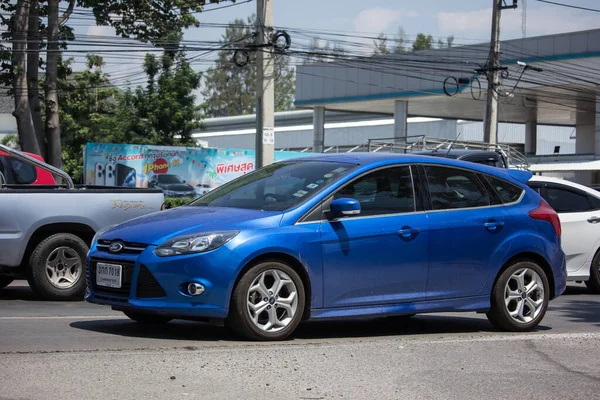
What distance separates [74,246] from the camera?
10.6 metres

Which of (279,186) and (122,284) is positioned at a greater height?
(279,186)

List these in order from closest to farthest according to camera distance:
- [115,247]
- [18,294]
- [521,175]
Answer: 1. [115,247]
2. [521,175]
3. [18,294]

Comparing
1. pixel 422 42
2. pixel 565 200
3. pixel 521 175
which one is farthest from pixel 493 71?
pixel 422 42

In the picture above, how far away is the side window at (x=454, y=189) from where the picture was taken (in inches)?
323

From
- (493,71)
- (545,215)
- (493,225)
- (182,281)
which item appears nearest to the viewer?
(182,281)

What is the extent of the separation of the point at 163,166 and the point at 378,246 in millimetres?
25538

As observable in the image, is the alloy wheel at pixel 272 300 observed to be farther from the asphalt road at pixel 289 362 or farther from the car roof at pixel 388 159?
the car roof at pixel 388 159

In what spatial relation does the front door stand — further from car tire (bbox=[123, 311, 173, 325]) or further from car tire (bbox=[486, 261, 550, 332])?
car tire (bbox=[123, 311, 173, 325])

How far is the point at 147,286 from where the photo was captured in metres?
7.01

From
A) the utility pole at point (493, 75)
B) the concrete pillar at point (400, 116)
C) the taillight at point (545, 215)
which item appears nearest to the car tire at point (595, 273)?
the taillight at point (545, 215)

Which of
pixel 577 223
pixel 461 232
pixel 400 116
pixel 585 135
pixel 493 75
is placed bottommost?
pixel 577 223

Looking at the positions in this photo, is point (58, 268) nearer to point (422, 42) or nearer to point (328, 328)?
point (328, 328)

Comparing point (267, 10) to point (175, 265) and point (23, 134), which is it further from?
point (175, 265)

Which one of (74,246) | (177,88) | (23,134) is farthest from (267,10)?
(177,88)
